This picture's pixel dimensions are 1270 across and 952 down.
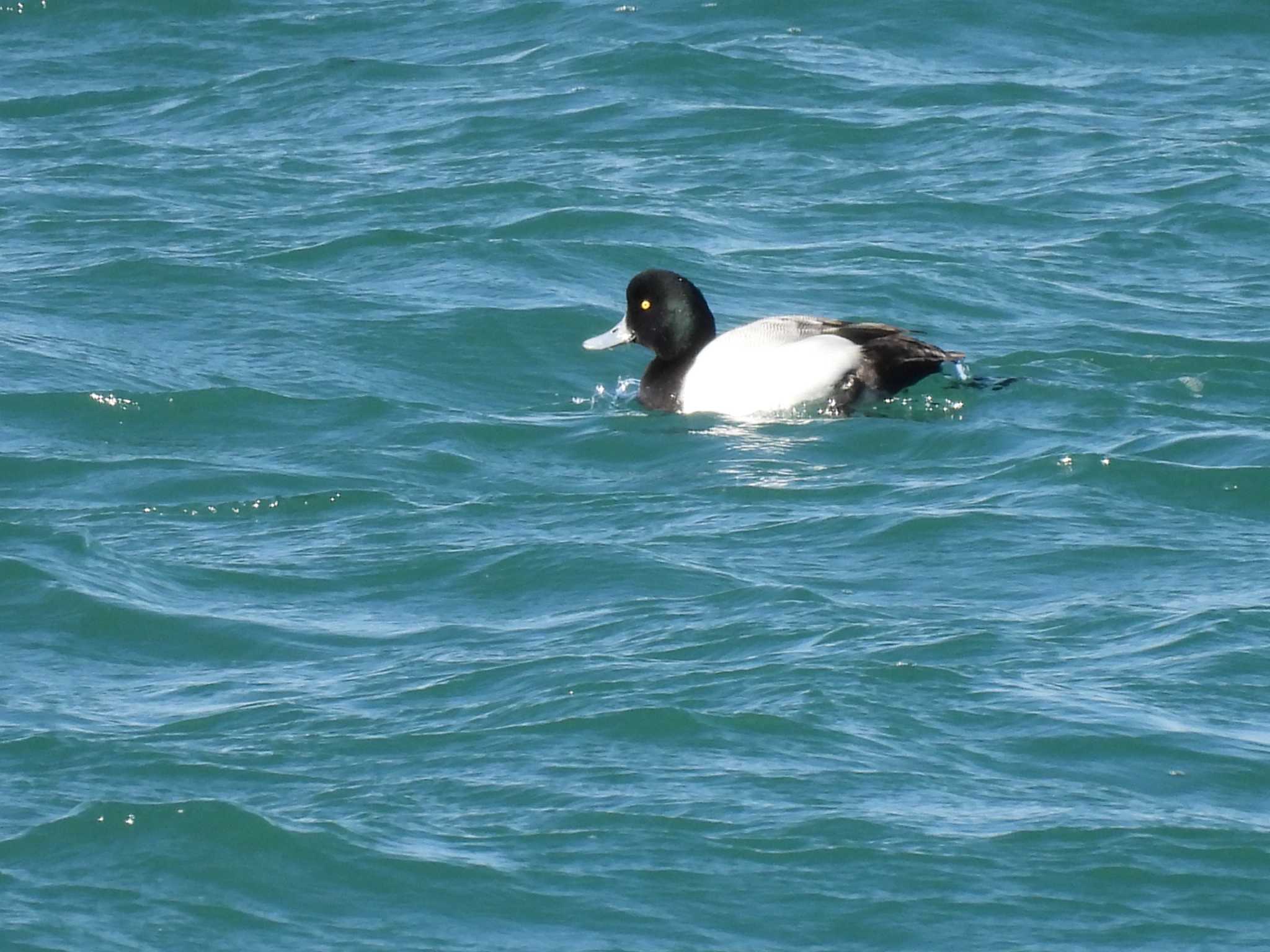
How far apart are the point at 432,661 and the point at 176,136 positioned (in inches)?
347

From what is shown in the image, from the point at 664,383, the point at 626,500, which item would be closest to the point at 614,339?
the point at 664,383

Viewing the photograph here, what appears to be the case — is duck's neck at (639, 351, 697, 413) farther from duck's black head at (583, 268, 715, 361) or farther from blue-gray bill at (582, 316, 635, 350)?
blue-gray bill at (582, 316, 635, 350)

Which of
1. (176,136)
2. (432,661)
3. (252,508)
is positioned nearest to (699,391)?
(252,508)

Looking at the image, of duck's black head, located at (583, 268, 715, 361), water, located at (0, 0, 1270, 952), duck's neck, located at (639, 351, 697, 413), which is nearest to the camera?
water, located at (0, 0, 1270, 952)

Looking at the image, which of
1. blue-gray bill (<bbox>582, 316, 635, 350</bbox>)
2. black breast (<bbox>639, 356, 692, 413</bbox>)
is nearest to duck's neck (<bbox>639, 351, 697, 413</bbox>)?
black breast (<bbox>639, 356, 692, 413</bbox>)

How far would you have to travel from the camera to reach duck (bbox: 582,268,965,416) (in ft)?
33.7

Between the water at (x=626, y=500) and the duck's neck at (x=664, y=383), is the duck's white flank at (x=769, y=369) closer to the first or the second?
the duck's neck at (x=664, y=383)

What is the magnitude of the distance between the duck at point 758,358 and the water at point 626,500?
0.84 feet

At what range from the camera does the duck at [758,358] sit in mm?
10273

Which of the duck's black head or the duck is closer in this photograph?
the duck

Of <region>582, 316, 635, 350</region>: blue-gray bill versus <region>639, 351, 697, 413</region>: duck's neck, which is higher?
<region>582, 316, 635, 350</region>: blue-gray bill

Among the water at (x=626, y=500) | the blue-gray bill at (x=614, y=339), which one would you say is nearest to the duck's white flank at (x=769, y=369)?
the water at (x=626, y=500)

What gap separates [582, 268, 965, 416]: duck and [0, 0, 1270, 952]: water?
0.26 metres

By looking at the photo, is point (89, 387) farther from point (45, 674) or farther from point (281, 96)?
point (281, 96)
